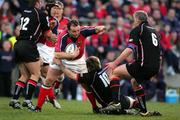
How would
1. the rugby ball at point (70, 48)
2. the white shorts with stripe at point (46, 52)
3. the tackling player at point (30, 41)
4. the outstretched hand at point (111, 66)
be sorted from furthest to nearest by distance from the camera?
the white shorts with stripe at point (46, 52), the tackling player at point (30, 41), the rugby ball at point (70, 48), the outstretched hand at point (111, 66)

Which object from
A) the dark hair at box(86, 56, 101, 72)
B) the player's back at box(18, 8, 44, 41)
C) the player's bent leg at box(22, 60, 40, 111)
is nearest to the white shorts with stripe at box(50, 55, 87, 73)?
the player's bent leg at box(22, 60, 40, 111)

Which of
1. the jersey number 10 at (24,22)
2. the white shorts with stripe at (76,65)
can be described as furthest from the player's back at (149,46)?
the jersey number 10 at (24,22)

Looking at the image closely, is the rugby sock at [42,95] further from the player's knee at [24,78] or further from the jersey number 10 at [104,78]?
the jersey number 10 at [104,78]

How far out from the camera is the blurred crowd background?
18312 mm

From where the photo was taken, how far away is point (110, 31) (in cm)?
1977

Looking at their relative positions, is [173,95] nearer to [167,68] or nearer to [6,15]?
[167,68]

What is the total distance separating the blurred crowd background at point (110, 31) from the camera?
1831 cm

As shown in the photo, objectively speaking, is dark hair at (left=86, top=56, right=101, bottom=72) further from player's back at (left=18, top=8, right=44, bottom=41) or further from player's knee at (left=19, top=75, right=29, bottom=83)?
player's knee at (left=19, top=75, right=29, bottom=83)

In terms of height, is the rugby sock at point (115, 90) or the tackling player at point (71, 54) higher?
the tackling player at point (71, 54)

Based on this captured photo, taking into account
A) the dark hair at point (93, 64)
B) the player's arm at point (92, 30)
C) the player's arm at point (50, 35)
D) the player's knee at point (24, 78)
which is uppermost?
the player's arm at point (92, 30)

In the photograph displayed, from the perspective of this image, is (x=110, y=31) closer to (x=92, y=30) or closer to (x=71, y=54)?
(x=92, y=30)

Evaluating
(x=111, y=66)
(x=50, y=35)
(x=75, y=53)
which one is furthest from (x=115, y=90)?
(x=50, y=35)

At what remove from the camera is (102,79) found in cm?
1109

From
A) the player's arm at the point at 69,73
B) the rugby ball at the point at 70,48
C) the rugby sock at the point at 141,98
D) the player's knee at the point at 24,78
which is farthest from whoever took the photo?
the player's knee at the point at 24,78
